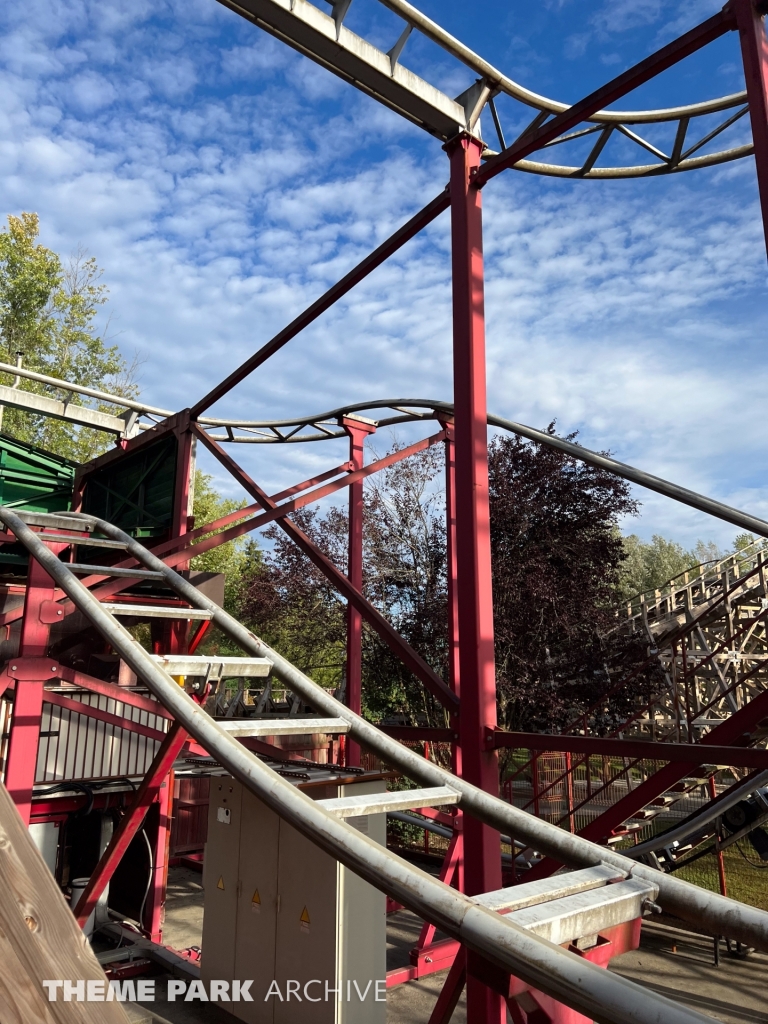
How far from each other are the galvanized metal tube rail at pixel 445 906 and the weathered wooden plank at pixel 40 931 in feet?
3.93

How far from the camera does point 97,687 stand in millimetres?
5871

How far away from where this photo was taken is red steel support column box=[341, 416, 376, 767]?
888 centimetres

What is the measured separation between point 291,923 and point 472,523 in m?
3.72

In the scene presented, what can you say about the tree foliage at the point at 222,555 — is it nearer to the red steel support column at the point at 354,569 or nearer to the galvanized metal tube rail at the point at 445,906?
the red steel support column at the point at 354,569

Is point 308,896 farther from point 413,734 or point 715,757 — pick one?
point 715,757

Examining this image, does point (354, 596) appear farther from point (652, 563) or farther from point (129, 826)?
point (652, 563)

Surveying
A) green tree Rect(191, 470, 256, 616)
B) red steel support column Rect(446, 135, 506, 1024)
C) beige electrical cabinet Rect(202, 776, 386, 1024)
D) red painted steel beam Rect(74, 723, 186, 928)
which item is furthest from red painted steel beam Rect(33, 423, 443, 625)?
green tree Rect(191, 470, 256, 616)

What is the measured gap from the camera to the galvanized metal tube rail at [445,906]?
5.39 ft

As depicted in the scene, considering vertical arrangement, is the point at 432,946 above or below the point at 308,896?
below

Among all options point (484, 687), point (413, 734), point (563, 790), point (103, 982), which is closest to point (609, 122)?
point (484, 687)

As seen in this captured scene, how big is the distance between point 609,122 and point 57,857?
10.0 metres

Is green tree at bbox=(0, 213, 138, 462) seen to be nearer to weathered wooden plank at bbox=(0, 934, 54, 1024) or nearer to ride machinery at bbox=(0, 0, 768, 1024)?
ride machinery at bbox=(0, 0, 768, 1024)

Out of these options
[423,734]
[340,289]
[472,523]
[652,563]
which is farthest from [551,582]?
[652,563]

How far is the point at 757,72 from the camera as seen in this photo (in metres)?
3.82
